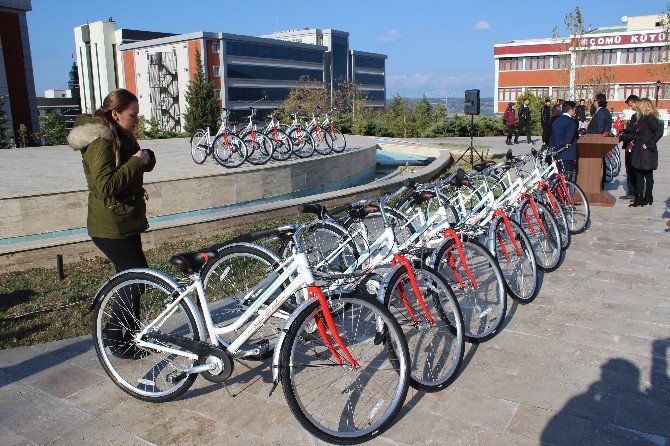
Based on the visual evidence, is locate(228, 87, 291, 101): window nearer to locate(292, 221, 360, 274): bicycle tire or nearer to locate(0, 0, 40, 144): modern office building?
locate(0, 0, 40, 144): modern office building

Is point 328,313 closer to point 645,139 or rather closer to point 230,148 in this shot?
point 645,139

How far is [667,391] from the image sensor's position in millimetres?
3691

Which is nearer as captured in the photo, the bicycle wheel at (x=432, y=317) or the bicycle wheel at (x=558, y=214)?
the bicycle wheel at (x=432, y=317)

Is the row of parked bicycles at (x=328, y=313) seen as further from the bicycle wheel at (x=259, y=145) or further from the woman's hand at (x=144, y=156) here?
the bicycle wheel at (x=259, y=145)

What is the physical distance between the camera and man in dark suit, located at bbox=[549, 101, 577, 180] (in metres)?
9.44

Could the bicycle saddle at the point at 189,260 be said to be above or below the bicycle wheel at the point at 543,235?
above

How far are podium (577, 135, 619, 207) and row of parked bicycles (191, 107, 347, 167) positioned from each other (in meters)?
7.08

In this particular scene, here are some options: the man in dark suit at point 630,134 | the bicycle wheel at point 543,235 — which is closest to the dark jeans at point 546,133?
the man in dark suit at point 630,134

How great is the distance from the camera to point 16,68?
44188 mm

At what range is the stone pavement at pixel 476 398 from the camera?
3.26 m

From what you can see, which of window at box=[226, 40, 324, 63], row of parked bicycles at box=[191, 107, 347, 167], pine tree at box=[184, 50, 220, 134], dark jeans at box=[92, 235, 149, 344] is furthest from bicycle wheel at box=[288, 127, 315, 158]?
A: window at box=[226, 40, 324, 63]

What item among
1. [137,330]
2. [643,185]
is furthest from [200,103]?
[137,330]

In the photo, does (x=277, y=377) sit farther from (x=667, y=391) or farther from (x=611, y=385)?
(x=667, y=391)

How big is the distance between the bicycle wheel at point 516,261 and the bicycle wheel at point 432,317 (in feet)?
4.14
